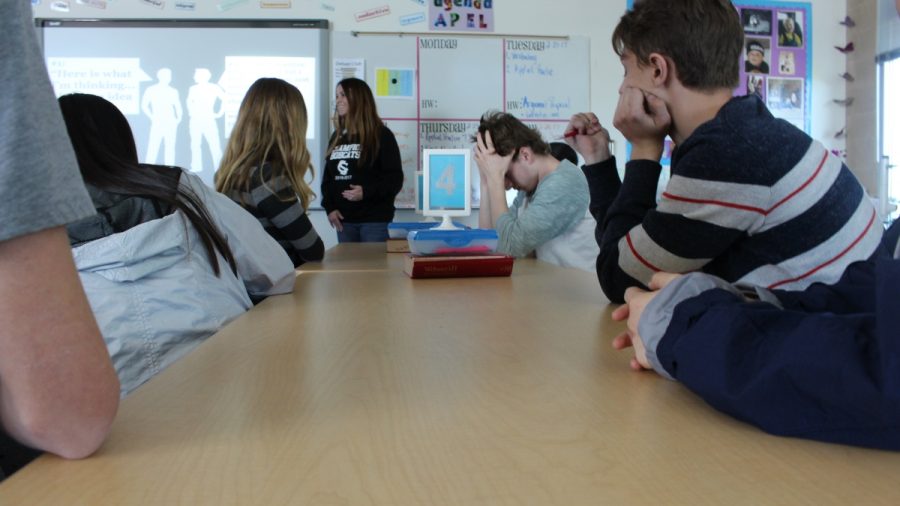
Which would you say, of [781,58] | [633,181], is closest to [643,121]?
[633,181]

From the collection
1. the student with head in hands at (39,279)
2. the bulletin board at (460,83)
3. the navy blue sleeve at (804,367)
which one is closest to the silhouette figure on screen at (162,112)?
the bulletin board at (460,83)

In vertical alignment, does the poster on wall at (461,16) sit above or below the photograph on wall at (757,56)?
above

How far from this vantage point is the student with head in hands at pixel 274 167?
193cm

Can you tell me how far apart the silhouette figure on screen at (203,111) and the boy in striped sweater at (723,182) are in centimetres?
308

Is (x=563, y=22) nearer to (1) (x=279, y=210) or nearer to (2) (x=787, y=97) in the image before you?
(2) (x=787, y=97)

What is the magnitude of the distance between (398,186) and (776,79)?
2312mm

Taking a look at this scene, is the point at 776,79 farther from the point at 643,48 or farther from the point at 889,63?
the point at 643,48

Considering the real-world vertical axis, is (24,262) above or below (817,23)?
below

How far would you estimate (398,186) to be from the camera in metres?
3.42

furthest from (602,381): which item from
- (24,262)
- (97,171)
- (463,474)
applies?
(97,171)

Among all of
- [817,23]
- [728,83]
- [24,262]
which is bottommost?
[24,262]

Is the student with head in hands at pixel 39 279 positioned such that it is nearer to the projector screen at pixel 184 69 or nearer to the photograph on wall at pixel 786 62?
the projector screen at pixel 184 69

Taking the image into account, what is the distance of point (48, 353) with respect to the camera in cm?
43

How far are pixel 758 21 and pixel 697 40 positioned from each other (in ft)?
11.5
